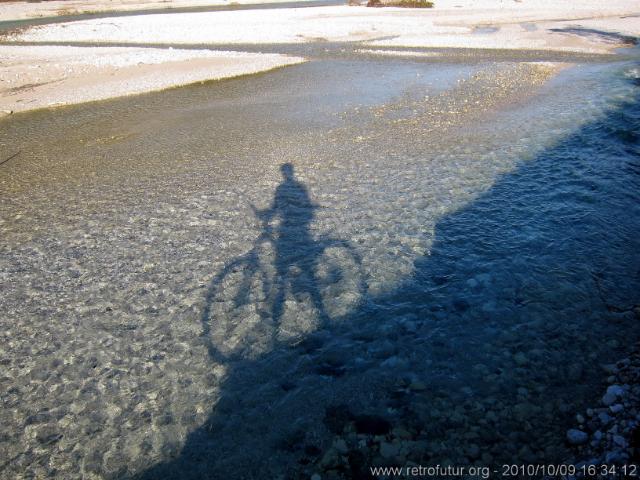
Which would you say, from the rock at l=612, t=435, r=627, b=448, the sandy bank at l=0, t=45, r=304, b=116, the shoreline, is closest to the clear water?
the rock at l=612, t=435, r=627, b=448

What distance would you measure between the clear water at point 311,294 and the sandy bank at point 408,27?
19753 mm

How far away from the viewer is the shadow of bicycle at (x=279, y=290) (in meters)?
7.17

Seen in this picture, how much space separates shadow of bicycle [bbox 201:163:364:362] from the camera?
7.17m

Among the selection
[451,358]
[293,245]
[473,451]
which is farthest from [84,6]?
[473,451]

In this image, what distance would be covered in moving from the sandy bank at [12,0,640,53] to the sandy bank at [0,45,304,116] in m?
7.70

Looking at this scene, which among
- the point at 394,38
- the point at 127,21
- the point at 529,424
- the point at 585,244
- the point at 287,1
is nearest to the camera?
the point at 529,424

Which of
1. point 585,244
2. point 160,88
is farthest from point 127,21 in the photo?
point 585,244

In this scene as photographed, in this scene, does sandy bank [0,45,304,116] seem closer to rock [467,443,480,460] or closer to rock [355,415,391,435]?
rock [355,415,391,435]

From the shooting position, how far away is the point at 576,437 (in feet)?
16.3

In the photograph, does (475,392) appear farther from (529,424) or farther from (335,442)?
(335,442)

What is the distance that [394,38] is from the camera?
34875 millimetres

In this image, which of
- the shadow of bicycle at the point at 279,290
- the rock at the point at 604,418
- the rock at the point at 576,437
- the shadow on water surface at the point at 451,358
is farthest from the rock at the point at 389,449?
the rock at the point at 604,418

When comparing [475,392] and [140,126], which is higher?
[140,126]

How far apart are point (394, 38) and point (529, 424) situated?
35.7m
